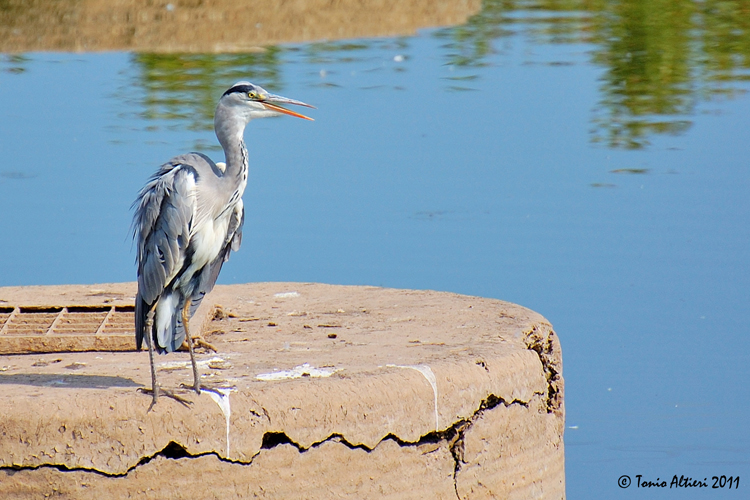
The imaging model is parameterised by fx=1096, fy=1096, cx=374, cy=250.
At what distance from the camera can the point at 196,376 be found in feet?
12.6

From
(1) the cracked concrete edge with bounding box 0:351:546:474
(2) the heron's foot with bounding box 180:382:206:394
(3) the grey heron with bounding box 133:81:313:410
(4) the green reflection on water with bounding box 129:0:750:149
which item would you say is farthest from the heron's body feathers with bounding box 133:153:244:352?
(4) the green reflection on water with bounding box 129:0:750:149

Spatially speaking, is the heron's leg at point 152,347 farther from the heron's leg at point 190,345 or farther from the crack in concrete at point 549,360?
the crack in concrete at point 549,360

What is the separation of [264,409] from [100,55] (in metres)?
9.89

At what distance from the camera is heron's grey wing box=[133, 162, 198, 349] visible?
420 cm

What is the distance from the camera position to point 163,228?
167 inches

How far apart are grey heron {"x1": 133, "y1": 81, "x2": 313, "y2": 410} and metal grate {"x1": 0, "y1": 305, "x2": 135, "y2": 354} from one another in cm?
32

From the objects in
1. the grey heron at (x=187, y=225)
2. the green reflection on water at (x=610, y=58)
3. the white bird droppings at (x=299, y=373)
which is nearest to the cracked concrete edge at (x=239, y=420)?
the white bird droppings at (x=299, y=373)

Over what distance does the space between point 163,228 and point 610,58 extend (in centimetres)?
1028

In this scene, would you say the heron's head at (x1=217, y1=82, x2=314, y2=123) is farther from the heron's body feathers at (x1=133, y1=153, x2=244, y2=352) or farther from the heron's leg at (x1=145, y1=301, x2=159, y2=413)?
the heron's leg at (x1=145, y1=301, x2=159, y2=413)

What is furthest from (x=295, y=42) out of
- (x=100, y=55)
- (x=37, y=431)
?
(x=37, y=431)

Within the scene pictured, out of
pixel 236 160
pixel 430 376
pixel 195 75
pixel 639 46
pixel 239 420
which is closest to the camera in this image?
pixel 239 420

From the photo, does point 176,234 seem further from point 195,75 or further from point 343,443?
point 195,75

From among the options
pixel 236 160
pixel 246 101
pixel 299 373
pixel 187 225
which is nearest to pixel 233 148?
pixel 236 160

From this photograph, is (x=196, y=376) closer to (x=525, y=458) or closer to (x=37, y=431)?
(x=37, y=431)
